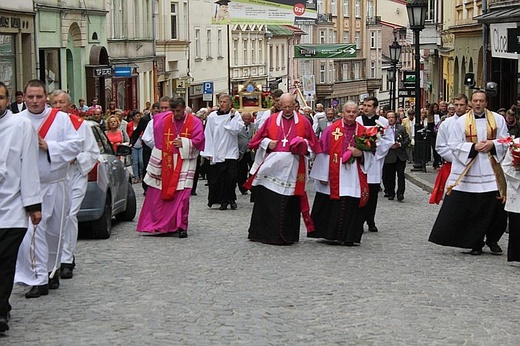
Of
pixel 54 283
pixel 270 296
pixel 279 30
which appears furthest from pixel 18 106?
pixel 279 30

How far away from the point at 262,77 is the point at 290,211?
6065 centimetres

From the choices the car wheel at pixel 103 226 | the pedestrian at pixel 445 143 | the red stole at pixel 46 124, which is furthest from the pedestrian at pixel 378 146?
the red stole at pixel 46 124

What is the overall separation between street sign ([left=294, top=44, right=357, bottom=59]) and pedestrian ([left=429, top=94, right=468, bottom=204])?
181ft

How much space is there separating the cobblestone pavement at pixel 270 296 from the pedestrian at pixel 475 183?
0.94ft

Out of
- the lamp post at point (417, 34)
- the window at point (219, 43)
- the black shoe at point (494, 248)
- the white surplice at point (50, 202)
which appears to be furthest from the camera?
the window at point (219, 43)

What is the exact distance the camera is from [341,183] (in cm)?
1426

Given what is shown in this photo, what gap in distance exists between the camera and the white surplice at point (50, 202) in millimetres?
9742

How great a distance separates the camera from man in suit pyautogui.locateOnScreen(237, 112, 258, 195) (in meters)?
21.4

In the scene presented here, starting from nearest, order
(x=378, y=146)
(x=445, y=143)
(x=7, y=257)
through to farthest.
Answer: (x=7, y=257), (x=445, y=143), (x=378, y=146)

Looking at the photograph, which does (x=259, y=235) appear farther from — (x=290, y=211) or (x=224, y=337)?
(x=224, y=337)

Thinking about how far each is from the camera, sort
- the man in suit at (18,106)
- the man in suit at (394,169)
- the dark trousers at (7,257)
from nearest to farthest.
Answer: the dark trousers at (7,257) → the man in suit at (394,169) → the man in suit at (18,106)

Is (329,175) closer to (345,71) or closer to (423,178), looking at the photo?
(423,178)

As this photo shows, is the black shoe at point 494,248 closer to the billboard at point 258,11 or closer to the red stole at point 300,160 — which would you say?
the red stole at point 300,160

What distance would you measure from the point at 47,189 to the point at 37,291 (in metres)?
0.88
